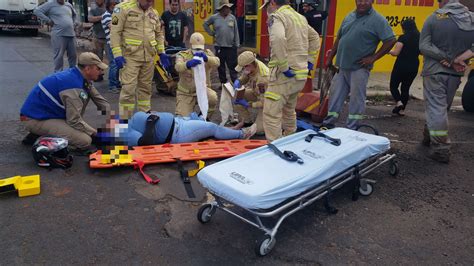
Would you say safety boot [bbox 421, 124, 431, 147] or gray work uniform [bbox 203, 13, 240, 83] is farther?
gray work uniform [bbox 203, 13, 240, 83]

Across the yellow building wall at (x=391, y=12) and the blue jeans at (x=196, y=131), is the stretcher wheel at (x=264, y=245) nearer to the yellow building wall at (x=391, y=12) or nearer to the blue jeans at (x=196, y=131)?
the blue jeans at (x=196, y=131)

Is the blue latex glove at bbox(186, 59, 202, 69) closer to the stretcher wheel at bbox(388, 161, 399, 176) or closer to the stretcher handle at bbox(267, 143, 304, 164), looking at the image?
the stretcher handle at bbox(267, 143, 304, 164)

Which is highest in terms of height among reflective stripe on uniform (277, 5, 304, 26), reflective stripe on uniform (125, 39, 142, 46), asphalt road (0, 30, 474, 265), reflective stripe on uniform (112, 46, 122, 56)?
reflective stripe on uniform (277, 5, 304, 26)

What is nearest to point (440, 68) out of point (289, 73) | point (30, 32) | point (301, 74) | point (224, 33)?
point (301, 74)

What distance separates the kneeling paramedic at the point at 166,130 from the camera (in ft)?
15.1

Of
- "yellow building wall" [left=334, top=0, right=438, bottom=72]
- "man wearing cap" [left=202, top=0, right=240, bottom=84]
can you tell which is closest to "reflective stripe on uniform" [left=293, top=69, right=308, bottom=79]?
"man wearing cap" [left=202, top=0, right=240, bottom=84]

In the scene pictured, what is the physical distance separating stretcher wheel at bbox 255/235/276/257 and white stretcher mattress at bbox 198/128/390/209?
25 centimetres

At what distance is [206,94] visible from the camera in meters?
5.42

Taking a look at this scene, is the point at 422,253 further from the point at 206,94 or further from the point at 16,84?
the point at 16,84

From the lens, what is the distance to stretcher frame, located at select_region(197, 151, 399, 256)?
2.73 m

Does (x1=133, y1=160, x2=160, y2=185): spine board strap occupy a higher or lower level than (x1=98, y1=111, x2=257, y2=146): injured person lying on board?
lower

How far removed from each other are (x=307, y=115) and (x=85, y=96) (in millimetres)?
3579

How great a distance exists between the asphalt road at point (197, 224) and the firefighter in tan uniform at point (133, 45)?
1.42m

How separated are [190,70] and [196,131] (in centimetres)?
97
